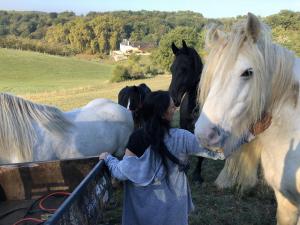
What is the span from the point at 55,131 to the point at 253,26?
2608 millimetres

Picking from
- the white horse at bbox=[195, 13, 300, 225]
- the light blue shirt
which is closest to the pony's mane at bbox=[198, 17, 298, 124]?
the white horse at bbox=[195, 13, 300, 225]

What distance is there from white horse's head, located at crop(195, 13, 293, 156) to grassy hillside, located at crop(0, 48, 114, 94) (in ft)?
119

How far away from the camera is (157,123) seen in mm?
2432

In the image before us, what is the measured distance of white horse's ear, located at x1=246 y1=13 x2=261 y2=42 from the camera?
2244 mm

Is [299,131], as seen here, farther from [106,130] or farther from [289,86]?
[106,130]

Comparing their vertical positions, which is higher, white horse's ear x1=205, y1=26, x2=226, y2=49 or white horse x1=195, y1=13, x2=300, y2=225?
white horse's ear x1=205, y1=26, x2=226, y2=49

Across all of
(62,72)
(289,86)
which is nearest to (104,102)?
(289,86)

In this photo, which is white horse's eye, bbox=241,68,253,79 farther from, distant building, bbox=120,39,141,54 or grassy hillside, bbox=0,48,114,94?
distant building, bbox=120,39,141,54

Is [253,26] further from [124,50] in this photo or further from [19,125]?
[124,50]

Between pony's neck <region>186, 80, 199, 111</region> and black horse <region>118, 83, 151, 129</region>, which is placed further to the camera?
black horse <region>118, 83, 151, 129</region>

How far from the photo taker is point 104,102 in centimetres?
554

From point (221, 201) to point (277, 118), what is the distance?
2.50 meters

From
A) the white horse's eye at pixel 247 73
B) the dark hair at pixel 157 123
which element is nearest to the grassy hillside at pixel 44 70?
the dark hair at pixel 157 123

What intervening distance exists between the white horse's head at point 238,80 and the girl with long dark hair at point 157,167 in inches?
10.6
